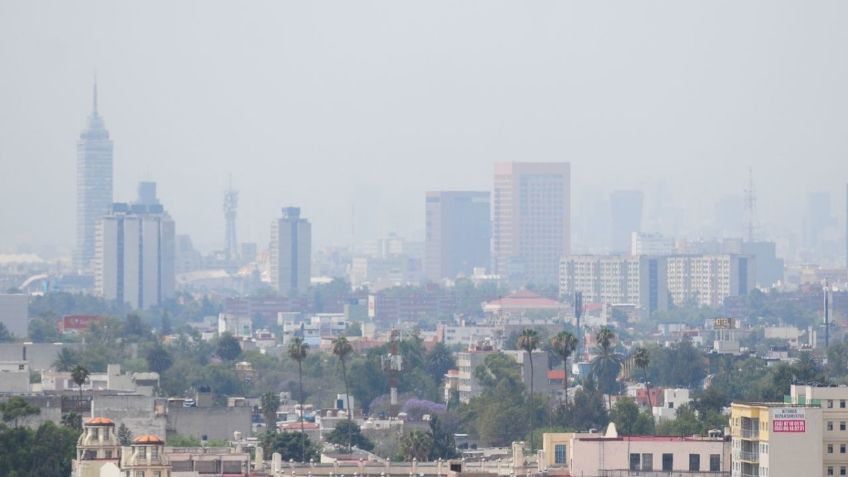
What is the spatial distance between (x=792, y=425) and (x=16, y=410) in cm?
3074

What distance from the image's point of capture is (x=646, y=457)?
Answer: 70.0m

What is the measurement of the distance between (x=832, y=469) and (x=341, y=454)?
94.2 feet

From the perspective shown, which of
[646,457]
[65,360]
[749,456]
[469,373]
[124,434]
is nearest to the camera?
[749,456]

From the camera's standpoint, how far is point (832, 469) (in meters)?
62.2

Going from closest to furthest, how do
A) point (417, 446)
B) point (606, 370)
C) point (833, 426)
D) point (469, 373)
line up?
point (833, 426) → point (417, 446) → point (606, 370) → point (469, 373)

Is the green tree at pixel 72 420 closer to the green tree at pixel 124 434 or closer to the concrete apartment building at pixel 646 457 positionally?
the green tree at pixel 124 434

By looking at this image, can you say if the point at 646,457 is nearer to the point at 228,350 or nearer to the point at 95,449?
the point at 95,449

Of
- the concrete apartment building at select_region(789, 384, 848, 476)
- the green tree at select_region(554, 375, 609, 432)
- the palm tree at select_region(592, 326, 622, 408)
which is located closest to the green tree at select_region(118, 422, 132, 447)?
the green tree at select_region(554, 375, 609, 432)

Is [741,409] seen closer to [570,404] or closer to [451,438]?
[451,438]

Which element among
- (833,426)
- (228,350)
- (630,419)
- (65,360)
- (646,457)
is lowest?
(630,419)

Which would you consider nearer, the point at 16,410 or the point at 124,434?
the point at 124,434

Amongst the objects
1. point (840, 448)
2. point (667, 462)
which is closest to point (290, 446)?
point (667, 462)

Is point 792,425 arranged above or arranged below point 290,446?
above

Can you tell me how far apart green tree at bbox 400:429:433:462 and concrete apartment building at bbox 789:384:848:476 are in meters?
23.9
